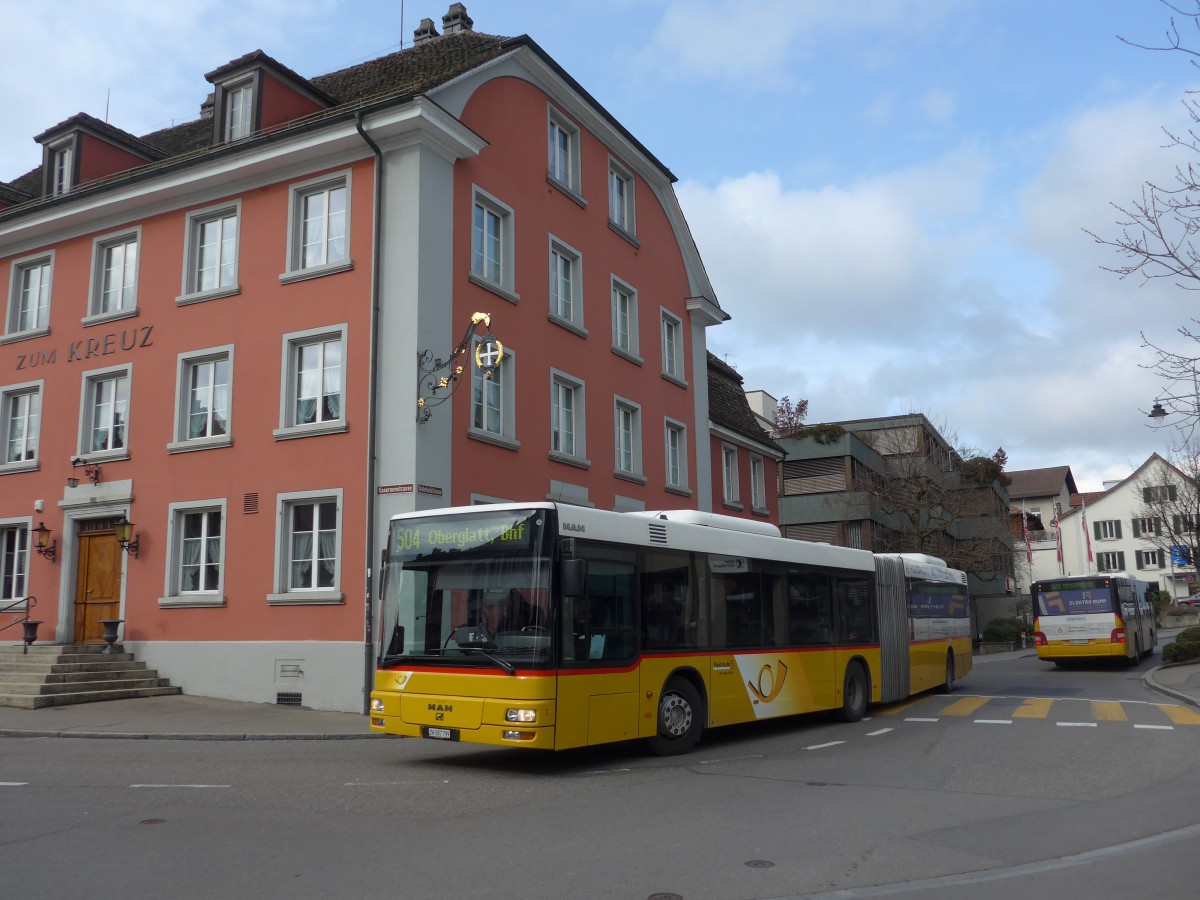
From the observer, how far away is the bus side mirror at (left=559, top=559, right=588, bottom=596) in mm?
10617

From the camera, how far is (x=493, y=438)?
20.0m

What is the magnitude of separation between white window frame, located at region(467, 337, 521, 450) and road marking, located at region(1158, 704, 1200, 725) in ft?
39.5

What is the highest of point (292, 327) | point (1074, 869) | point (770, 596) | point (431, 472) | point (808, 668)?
point (292, 327)

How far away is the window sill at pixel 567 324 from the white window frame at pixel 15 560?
37.8ft

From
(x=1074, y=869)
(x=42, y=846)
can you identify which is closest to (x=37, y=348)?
(x=42, y=846)

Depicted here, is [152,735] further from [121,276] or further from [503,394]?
[121,276]

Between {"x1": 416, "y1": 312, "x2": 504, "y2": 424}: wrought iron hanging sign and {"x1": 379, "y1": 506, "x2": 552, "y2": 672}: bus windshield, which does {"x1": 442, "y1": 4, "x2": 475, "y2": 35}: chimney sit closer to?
{"x1": 416, "y1": 312, "x2": 504, "y2": 424}: wrought iron hanging sign

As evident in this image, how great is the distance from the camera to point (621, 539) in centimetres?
1203

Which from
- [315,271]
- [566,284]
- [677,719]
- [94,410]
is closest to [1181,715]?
[677,719]

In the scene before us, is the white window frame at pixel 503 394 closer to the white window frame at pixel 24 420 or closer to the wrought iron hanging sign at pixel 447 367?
the wrought iron hanging sign at pixel 447 367

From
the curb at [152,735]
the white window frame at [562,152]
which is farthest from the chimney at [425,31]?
the curb at [152,735]

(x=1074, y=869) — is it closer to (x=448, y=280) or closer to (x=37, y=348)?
(x=448, y=280)

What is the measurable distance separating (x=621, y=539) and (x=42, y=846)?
6.44 meters

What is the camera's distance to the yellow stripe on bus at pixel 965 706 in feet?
57.5
